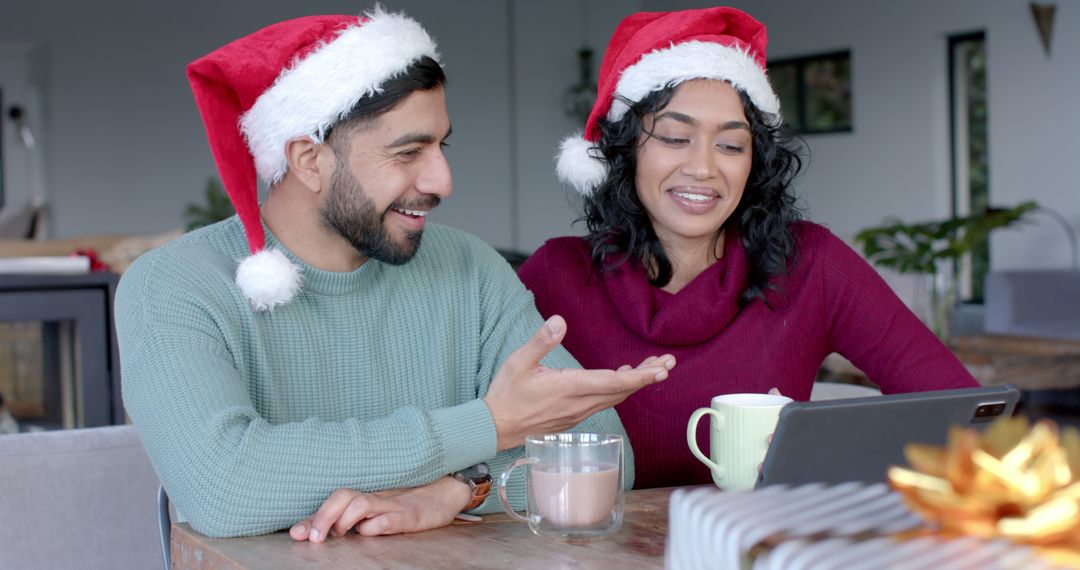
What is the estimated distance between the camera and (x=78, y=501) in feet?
5.53

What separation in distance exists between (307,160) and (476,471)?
51cm

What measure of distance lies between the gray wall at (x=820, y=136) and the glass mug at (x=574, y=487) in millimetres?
6567

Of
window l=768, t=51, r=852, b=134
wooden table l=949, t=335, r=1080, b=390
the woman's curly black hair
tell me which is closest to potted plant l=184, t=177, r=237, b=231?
window l=768, t=51, r=852, b=134

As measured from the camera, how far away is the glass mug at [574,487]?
3.77 feet

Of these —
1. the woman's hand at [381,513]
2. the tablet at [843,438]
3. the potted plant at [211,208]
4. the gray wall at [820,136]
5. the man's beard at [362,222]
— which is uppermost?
the gray wall at [820,136]

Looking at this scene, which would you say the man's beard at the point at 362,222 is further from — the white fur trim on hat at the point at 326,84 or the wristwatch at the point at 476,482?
the wristwatch at the point at 476,482

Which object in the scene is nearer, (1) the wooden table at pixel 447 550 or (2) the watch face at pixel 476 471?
(1) the wooden table at pixel 447 550

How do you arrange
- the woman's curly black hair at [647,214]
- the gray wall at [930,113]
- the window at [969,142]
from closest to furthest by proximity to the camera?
1. the woman's curly black hair at [647,214]
2. the gray wall at [930,113]
3. the window at [969,142]

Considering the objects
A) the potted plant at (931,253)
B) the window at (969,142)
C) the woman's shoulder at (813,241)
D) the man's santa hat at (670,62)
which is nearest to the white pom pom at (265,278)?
the man's santa hat at (670,62)

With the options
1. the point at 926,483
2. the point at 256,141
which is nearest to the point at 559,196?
the point at 256,141

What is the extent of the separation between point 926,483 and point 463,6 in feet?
31.2

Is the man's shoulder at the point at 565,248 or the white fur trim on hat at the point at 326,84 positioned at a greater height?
the white fur trim on hat at the point at 326,84

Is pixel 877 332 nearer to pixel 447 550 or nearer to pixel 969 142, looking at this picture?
pixel 447 550

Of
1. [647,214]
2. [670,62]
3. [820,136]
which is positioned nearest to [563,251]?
[647,214]
